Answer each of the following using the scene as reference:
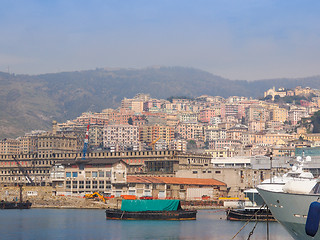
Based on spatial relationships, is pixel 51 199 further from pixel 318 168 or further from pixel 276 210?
pixel 276 210

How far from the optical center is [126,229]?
247 feet

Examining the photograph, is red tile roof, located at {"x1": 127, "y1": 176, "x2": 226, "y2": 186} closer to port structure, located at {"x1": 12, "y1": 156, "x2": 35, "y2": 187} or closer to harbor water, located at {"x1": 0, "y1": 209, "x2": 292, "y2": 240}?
harbor water, located at {"x1": 0, "y1": 209, "x2": 292, "y2": 240}

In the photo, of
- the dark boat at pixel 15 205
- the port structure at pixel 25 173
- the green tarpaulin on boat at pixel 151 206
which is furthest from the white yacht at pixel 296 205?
the port structure at pixel 25 173

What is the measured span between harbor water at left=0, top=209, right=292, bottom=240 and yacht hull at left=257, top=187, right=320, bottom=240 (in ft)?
60.4

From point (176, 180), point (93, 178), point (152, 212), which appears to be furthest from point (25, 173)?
point (152, 212)

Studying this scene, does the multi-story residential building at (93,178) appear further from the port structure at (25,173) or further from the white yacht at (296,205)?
the white yacht at (296,205)

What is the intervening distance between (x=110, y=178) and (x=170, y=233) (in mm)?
49533

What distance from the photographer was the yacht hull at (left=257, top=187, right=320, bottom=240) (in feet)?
142

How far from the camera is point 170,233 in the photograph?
234 feet

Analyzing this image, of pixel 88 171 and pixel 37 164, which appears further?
pixel 37 164

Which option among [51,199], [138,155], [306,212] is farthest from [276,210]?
[138,155]

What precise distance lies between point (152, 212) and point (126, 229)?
34.3 feet

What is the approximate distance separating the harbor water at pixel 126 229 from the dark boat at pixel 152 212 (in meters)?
1.97

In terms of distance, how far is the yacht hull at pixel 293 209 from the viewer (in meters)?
43.4
